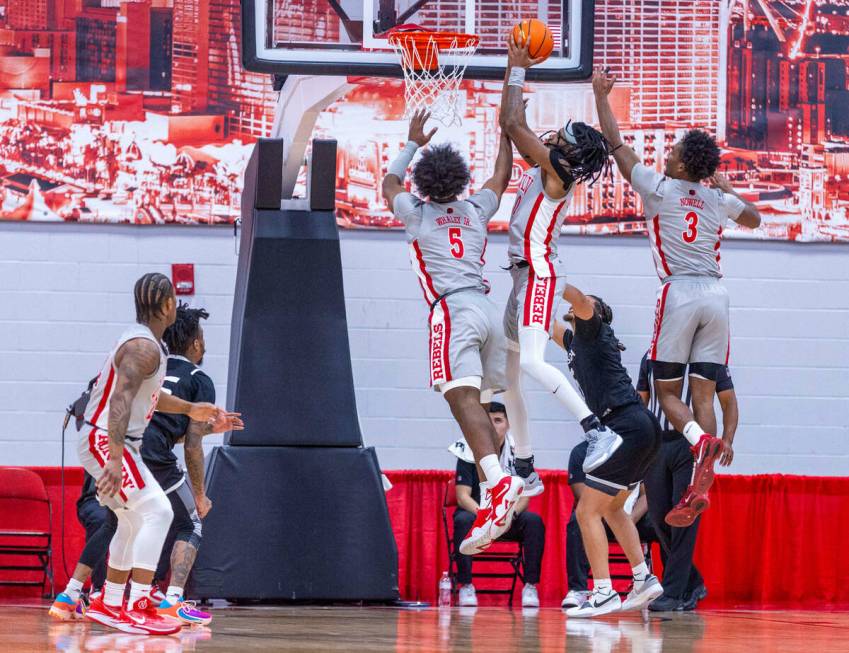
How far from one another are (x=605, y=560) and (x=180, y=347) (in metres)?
2.87

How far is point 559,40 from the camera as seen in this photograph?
8.51 metres

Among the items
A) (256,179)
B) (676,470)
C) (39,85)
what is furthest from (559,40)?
(39,85)

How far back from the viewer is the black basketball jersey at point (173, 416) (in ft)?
25.1

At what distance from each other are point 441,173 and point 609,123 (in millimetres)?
1210

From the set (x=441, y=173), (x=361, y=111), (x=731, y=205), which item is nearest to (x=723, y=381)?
(x=731, y=205)

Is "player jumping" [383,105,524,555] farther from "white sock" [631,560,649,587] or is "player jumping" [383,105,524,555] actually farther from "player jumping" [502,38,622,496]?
"white sock" [631,560,649,587]

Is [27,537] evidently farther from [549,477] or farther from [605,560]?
[605,560]

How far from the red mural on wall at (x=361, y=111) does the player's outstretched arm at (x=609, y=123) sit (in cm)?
363

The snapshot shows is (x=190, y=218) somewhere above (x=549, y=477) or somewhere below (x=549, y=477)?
above

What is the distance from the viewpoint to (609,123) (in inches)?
308

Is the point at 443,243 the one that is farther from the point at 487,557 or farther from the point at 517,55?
the point at 487,557

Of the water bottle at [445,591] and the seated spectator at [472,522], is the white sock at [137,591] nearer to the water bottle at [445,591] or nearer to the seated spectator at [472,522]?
the seated spectator at [472,522]

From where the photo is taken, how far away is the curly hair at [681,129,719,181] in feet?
26.4

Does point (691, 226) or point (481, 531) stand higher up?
point (691, 226)
